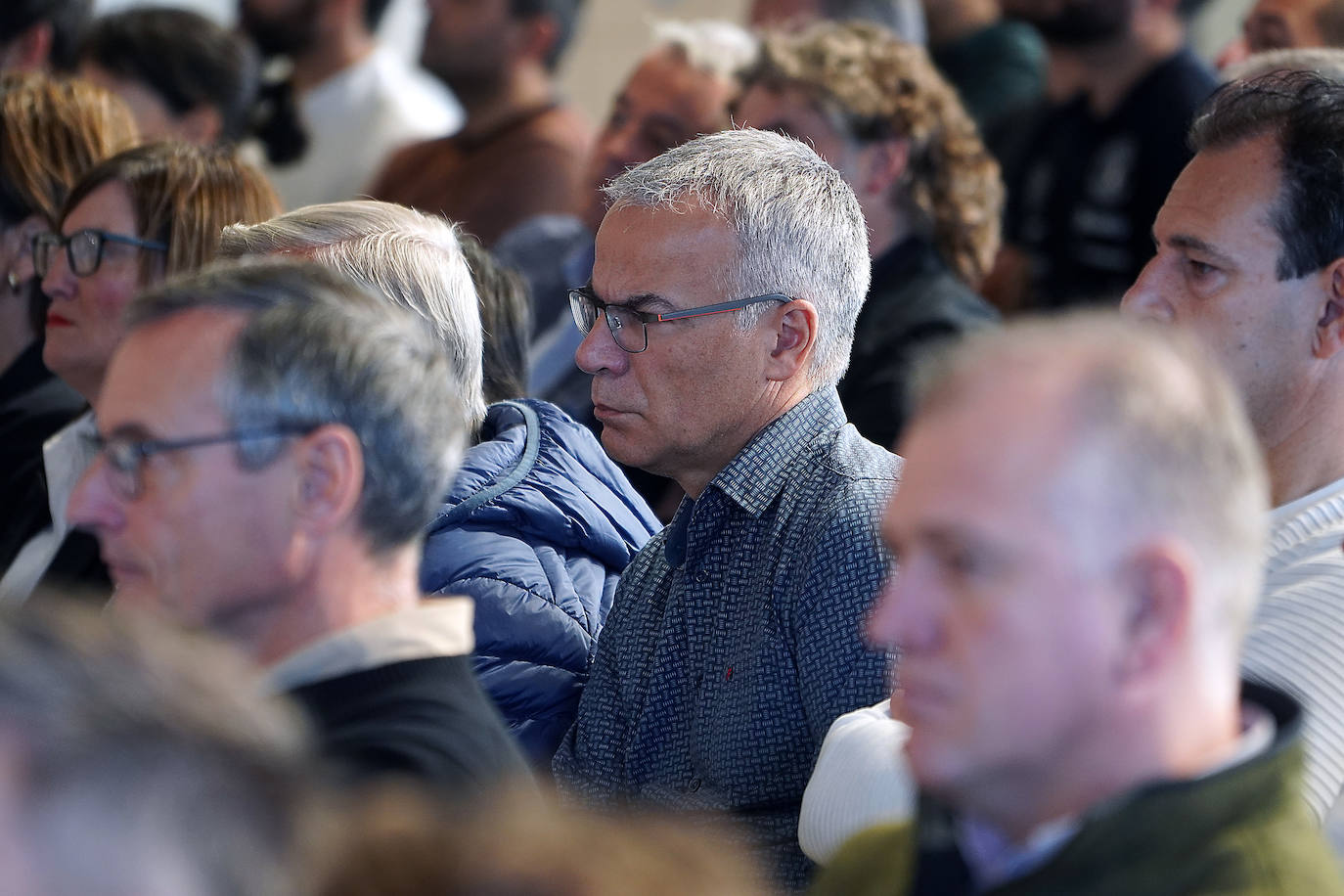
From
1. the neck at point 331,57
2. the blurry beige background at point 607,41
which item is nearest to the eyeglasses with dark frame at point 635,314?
the neck at point 331,57

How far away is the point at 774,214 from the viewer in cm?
221

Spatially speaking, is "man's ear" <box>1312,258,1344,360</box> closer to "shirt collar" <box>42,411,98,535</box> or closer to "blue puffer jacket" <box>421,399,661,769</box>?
"blue puffer jacket" <box>421,399,661,769</box>

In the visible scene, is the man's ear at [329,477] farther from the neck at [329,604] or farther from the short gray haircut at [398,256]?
the short gray haircut at [398,256]

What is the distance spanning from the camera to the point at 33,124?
3350mm

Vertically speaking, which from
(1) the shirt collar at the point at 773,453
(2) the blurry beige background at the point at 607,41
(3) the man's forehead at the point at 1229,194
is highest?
(3) the man's forehead at the point at 1229,194

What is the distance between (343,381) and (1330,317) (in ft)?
3.72

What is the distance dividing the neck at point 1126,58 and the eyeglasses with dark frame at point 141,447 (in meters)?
2.98

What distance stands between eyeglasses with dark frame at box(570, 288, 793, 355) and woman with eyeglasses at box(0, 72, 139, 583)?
1.21m

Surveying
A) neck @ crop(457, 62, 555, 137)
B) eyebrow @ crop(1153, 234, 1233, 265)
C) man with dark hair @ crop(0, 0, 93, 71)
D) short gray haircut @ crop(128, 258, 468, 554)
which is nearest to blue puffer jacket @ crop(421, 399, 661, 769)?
short gray haircut @ crop(128, 258, 468, 554)

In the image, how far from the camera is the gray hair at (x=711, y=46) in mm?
3975

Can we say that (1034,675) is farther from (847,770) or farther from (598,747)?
(598,747)

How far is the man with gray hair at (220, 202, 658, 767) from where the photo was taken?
84.1 inches

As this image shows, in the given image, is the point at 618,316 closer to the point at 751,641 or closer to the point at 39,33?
the point at 751,641

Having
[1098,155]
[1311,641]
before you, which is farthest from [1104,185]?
[1311,641]
